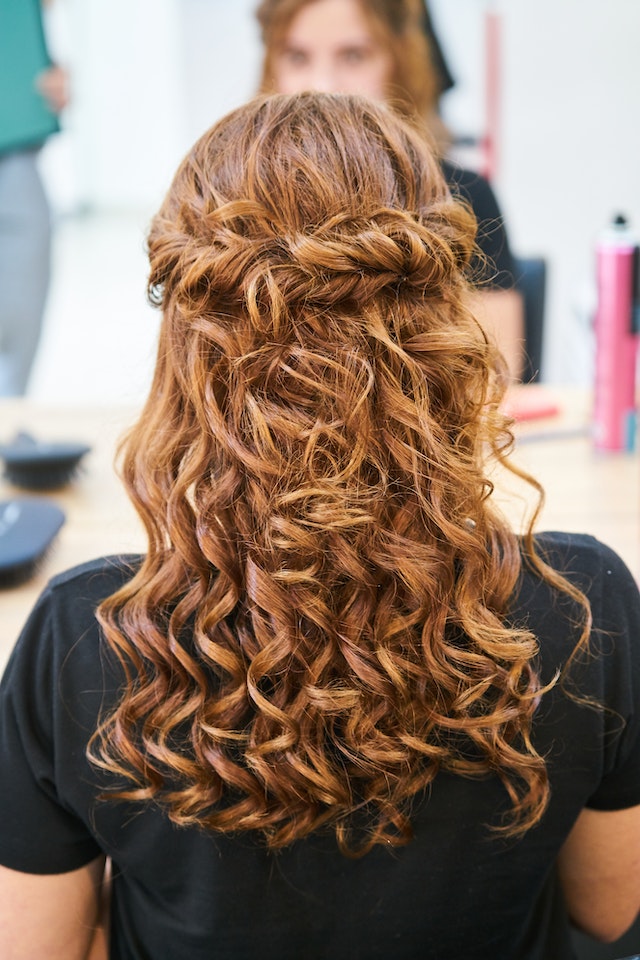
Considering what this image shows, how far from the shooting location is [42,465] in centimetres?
126

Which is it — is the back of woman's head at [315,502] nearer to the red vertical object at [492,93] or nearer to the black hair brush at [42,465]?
the black hair brush at [42,465]

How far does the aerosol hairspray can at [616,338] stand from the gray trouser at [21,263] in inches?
83.0

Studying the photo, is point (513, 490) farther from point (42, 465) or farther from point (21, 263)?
point (21, 263)

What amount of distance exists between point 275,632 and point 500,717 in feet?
0.52

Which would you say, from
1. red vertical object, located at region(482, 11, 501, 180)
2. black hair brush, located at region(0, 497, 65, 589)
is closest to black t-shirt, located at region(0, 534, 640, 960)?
black hair brush, located at region(0, 497, 65, 589)

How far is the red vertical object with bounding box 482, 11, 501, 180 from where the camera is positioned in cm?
303

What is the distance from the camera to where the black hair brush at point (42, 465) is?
1.26 meters

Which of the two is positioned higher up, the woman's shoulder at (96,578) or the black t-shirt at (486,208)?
the woman's shoulder at (96,578)

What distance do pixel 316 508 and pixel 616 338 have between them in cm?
80

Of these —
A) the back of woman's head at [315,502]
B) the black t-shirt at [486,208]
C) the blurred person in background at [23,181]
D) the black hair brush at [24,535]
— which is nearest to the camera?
the back of woman's head at [315,502]

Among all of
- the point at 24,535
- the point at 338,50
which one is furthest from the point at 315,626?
the point at 338,50

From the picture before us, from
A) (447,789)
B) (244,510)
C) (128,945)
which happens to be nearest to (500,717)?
(447,789)

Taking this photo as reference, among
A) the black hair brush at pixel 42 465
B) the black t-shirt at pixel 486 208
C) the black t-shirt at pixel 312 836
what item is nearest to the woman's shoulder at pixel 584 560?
the black t-shirt at pixel 312 836

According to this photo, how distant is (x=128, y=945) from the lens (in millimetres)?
711
